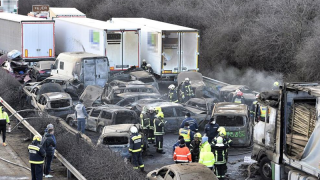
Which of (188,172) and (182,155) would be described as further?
(182,155)

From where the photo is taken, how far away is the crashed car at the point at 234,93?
22.1m

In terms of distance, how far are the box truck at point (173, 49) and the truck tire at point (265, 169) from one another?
554 inches

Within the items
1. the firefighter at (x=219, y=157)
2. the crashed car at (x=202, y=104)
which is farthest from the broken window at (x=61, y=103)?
the firefighter at (x=219, y=157)

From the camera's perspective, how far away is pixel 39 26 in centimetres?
3281

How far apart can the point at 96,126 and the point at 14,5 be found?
3391cm

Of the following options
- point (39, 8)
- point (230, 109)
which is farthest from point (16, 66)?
point (39, 8)

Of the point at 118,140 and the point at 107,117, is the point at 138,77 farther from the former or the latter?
the point at 118,140

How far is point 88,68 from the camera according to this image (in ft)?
86.8

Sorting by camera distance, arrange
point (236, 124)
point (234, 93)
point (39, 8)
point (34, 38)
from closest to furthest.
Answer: point (236, 124) < point (234, 93) < point (34, 38) < point (39, 8)

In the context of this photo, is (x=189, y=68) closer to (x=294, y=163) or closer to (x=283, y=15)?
(x=283, y=15)

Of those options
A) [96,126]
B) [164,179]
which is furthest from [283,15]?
[164,179]

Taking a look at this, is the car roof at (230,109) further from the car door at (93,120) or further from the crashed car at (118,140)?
the car door at (93,120)

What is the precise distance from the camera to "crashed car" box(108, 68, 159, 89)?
26.8 m

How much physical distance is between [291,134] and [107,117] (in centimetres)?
750
